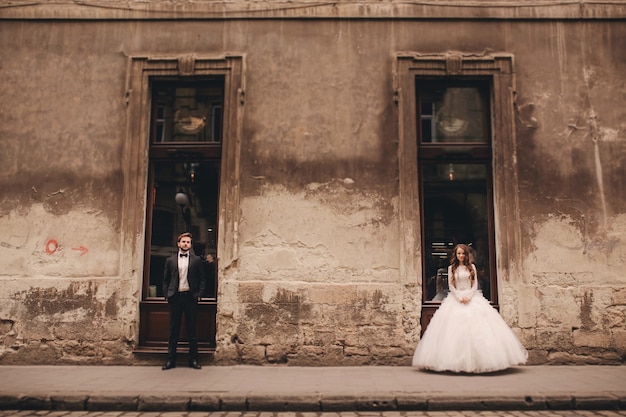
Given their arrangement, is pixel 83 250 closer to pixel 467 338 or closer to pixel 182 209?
pixel 182 209

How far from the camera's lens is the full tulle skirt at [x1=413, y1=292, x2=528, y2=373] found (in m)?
6.95

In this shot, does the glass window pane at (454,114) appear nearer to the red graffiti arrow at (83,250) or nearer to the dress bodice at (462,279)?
the dress bodice at (462,279)

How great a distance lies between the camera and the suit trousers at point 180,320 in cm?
752

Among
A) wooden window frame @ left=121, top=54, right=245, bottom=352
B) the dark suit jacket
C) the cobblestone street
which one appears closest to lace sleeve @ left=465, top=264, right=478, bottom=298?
the cobblestone street

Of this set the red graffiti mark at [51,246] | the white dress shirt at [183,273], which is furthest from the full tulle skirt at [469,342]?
the red graffiti mark at [51,246]

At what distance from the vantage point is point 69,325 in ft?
26.1

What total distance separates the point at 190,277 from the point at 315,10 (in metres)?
4.60

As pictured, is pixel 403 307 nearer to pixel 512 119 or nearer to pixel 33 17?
pixel 512 119

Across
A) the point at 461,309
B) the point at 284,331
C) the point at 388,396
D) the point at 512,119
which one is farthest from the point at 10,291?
the point at 512,119

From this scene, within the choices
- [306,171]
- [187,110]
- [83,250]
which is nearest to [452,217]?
[306,171]

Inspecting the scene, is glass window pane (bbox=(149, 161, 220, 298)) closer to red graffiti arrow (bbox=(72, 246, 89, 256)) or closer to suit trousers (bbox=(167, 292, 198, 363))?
suit trousers (bbox=(167, 292, 198, 363))

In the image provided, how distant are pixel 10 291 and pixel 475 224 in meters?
7.19

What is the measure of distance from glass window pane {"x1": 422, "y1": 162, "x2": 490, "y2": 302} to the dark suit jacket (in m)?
3.38

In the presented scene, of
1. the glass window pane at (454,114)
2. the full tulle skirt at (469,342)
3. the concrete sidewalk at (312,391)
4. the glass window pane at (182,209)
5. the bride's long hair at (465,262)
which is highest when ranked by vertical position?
the glass window pane at (454,114)
